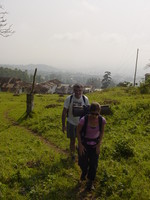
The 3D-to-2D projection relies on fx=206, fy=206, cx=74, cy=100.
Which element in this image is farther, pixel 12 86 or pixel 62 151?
pixel 12 86

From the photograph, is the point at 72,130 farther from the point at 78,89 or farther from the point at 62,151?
the point at 62,151

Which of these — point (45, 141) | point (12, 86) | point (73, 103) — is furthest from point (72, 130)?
point (12, 86)

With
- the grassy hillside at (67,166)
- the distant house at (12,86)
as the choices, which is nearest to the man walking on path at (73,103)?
the grassy hillside at (67,166)

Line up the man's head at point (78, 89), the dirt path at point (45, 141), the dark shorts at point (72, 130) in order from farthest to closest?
the dirt path at point (45, 141), the dark shorts at point (72, 130), the man's head at point (78, 89)

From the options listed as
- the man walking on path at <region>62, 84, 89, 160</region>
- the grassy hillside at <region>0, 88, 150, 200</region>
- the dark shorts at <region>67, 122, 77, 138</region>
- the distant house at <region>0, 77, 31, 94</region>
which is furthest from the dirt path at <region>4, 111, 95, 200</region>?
the distant house at <region>0, 77, 31, 94</region>

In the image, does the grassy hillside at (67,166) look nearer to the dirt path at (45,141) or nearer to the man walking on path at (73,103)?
the dirt path at (45,141)

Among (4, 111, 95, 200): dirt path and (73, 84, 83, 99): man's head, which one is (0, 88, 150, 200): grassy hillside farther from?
(73, 84, 83, 99): man's head

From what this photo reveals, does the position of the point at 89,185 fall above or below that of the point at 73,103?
below

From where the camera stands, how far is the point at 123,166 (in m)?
6.55

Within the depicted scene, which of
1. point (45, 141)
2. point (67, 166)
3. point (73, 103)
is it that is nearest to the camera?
point (73, 103)

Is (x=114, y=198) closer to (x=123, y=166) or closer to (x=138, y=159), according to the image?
(x=123, y=166)

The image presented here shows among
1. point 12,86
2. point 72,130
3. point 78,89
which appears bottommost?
point 72,130

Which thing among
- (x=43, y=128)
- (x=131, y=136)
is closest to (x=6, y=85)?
(x=43, y=128)

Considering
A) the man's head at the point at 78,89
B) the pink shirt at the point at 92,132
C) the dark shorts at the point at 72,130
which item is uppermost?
the man's head at the point at 78,89
